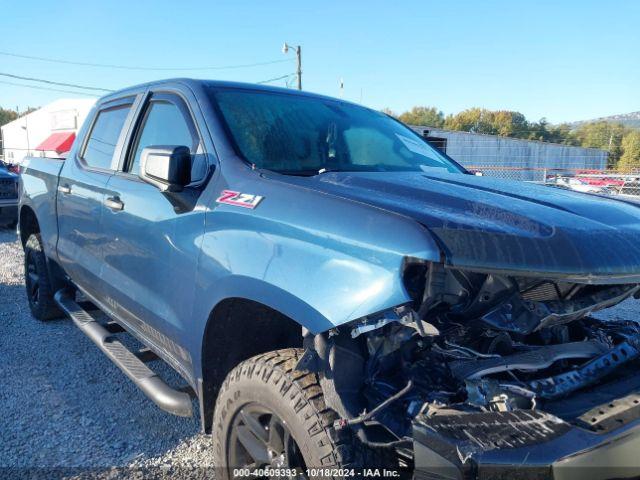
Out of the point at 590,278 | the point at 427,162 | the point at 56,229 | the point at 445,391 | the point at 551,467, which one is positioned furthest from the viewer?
the point at 56,229

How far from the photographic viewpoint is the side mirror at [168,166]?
229 cm

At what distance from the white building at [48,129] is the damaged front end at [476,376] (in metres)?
34.9

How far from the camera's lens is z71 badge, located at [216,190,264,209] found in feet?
6.93

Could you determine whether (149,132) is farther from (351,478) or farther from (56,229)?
(351,478)

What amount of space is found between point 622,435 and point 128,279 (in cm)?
249

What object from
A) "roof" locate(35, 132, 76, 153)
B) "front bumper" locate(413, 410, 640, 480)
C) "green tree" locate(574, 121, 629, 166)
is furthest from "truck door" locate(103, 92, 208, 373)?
"green tree" locate(574, 121, 629, 166)

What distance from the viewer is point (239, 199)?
2186 millimetres

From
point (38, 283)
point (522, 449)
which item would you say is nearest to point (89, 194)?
point (38, 283)

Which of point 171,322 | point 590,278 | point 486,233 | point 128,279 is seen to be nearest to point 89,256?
point 128,279

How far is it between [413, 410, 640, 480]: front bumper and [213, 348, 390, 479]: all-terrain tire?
0.29 meters

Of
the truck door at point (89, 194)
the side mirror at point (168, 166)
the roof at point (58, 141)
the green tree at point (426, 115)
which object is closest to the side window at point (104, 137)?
the truck door at point (89, 194)

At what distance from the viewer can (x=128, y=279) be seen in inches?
117

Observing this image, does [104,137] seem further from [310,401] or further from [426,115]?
[426,115]

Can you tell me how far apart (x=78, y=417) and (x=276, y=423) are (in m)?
1.87
